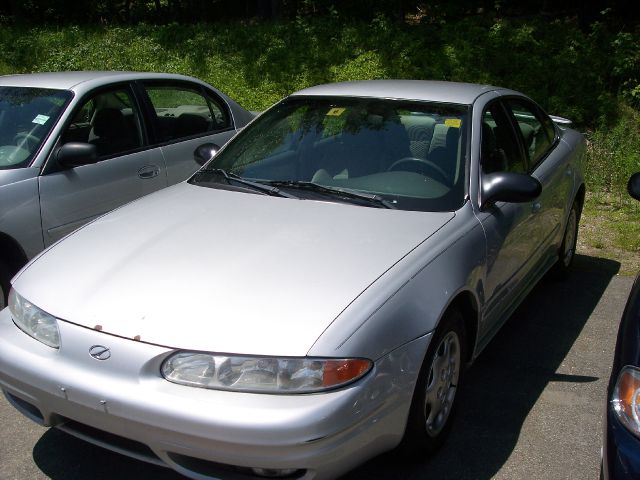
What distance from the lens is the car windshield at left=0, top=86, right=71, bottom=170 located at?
462 cm

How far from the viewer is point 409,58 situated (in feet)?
40.7

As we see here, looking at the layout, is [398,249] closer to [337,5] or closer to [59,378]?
[59,378]

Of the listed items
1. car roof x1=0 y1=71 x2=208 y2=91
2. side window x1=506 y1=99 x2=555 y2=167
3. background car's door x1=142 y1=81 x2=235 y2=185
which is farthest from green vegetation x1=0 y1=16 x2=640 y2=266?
car roof x1=0 y1=71 x2=208 y2=91

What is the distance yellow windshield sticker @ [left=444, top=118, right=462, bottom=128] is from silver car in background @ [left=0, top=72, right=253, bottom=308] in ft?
5.03

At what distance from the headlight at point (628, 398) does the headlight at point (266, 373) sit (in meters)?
0.85

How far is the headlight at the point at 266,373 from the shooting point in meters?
2.52

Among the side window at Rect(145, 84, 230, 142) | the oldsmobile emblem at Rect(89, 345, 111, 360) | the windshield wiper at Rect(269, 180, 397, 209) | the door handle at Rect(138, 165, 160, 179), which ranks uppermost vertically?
the windshield wiper at Rect(269, 180, 397, 209)

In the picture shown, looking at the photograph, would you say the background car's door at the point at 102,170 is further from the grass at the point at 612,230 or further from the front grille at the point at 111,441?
the grass at the point at 612,230

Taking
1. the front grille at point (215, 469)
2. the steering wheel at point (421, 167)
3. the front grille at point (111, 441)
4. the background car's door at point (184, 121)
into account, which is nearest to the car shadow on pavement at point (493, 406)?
the front grille at point (111, 441)

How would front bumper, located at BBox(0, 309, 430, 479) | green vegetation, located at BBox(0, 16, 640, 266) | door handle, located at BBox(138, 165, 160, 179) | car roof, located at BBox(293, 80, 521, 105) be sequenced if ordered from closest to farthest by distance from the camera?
front bumper, located at BBox(0, 309, 430, 479), car roof, located at BBox(293, 80, 521, 105), door handle, located at BBox(138, 165, 160, 179), green vegetation, located at BBox(0, 16, 640, 266)

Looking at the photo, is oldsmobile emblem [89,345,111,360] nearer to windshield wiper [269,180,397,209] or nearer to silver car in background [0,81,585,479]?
silver car in background [0,81,585,479]

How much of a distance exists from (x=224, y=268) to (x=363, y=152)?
125 centimetres

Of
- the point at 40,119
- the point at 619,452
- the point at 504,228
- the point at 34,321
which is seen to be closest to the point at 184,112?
the point at 40,119

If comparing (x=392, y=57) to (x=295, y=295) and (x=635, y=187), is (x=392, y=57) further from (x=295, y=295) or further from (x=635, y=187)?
(x=295, y=295)
